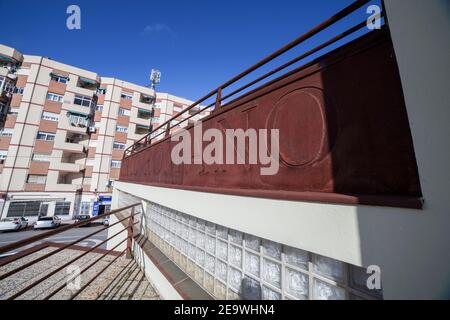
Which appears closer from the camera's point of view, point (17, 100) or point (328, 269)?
point (328, 269)

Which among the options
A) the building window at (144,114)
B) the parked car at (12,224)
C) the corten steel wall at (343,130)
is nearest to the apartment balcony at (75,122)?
the building window at (144,114)

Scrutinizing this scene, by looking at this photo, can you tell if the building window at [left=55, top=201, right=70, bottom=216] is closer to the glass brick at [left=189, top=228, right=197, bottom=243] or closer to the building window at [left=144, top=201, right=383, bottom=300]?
the building window at [left=144, top=201, right=383, bottom=300]

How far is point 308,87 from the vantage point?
6.96ft

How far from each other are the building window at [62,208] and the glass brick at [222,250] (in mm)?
28220

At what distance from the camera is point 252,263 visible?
8.64 feet

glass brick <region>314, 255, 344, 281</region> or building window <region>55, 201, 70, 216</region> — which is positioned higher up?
glass brick <region>314, 255, 344, 281</region>

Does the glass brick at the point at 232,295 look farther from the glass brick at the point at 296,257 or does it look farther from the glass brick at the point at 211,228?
the glass brick at the point at 296,257

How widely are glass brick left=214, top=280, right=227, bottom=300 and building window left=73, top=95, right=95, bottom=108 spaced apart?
31838 mm

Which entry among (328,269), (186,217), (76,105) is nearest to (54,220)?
(76,105)

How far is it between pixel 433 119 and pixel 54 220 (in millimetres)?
28048

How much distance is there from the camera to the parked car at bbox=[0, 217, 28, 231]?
17.7 metres

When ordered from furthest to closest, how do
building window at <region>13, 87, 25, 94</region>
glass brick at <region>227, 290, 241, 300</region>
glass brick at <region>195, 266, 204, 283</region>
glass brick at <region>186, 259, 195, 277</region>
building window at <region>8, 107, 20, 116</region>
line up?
building window at <region>13, 87, 25, 94</region> → building window at <region>8, 107, 20, 116</region> → glass brick at <region>186, 259, 195, 277</region> → glass brick at <region>195, 266, 204, 283</region> → glass brick at <region>227, 290, 241, 300</region>

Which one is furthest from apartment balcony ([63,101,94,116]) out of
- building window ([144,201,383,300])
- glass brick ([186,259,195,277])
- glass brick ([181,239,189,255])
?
glass brick ([186,259,195,277])
